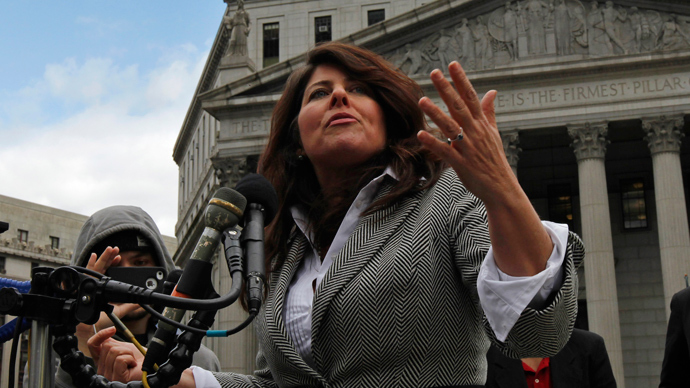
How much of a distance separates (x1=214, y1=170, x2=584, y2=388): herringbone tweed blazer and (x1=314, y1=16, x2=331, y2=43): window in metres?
50.9

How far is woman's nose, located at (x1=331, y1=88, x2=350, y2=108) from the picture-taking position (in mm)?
3537

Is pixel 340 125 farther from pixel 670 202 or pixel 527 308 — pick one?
pixel 670 202

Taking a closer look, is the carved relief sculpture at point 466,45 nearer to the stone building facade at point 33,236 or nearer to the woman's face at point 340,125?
the woman's face at point 340,125

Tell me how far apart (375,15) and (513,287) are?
51819 millimetres

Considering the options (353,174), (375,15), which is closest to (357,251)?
(353,174)

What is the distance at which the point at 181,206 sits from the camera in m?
72.9

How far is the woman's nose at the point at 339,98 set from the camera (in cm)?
354

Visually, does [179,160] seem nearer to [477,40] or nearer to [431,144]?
[477,40]

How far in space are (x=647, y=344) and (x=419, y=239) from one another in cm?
3697

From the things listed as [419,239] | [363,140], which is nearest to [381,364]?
[419,239]

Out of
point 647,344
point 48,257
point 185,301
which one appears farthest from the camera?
point 48,257

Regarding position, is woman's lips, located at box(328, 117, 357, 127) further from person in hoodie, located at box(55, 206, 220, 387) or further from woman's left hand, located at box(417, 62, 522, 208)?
person in hoodie, located at box(55, 206, 220, 387)

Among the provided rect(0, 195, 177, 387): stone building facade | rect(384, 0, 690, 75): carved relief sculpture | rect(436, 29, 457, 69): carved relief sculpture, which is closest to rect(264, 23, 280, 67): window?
rect(384, 0, 690, 75): carved relief sculpture

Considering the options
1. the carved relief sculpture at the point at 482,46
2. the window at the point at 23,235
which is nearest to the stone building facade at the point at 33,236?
the window at the point at 23,235
